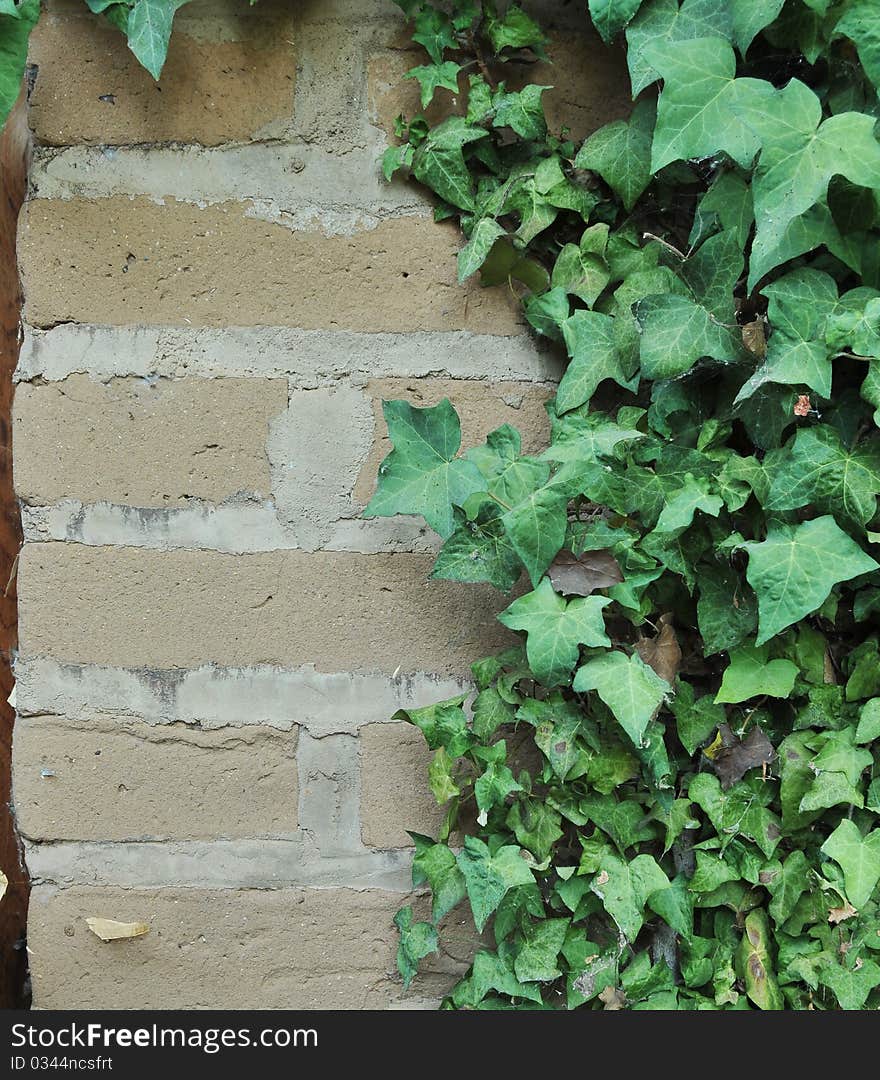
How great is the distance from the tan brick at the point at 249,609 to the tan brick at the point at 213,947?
0.27 meters

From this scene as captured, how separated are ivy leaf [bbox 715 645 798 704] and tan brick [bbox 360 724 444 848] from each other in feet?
1.11

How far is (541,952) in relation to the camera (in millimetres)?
957

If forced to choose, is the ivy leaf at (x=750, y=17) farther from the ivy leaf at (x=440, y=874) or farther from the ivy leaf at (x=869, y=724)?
the ivy leaf at (x=440, y=874)

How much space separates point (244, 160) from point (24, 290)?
289 mm

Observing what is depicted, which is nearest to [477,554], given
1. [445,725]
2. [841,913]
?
[445,725]

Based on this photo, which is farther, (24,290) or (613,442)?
(24,290)

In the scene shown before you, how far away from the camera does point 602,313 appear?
0.97 metres

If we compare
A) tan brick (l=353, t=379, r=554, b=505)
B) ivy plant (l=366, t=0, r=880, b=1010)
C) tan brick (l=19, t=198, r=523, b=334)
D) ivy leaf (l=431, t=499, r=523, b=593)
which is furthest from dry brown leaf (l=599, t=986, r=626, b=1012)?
tan brick (l=19, t=198, r=523, b=334)

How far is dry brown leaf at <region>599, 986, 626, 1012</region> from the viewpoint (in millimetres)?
973

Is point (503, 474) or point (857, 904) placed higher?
point (503, 474)

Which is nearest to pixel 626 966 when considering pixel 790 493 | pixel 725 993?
pixel 725 993

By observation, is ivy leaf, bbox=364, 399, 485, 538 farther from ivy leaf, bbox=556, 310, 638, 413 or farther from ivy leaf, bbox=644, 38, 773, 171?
ivy leaf, bbox=644, 38, 773, 171

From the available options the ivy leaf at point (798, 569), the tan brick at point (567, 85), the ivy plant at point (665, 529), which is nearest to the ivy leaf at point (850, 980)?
the ivy plant at point (665, 529)

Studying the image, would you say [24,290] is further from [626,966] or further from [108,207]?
[626,966]
